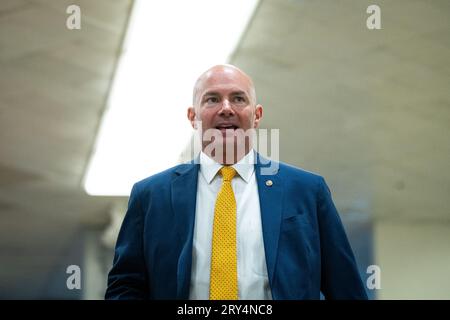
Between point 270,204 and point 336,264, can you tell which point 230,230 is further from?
point 336,264

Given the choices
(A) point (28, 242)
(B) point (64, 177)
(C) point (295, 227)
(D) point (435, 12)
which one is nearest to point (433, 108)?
(D) point (435, 12)

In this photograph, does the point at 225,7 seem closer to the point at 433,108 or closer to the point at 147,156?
the point at 147,156

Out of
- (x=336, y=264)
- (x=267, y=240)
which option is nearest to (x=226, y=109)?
(x=267, y=240)

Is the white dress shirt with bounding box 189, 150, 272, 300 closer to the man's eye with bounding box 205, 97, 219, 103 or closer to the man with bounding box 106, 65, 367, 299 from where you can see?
the man with bounding box 106, 65, 367, 299

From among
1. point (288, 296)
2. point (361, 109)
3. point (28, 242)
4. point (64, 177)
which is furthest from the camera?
point (28, 242)

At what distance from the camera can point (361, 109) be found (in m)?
5.34

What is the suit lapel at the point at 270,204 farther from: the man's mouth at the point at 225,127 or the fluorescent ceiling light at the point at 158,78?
the fluorescent ceiling light at the point at 158,78

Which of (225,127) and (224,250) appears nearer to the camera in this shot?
(224,250)

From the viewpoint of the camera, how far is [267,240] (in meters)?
1.62

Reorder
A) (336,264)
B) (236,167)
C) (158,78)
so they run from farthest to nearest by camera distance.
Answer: (158,78) → (236,167) → (336,264)

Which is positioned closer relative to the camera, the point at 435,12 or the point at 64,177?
the point at 435,12

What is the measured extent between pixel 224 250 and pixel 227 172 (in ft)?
0.88

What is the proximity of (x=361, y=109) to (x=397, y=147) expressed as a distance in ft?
2.22

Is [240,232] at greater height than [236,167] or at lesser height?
lesser
